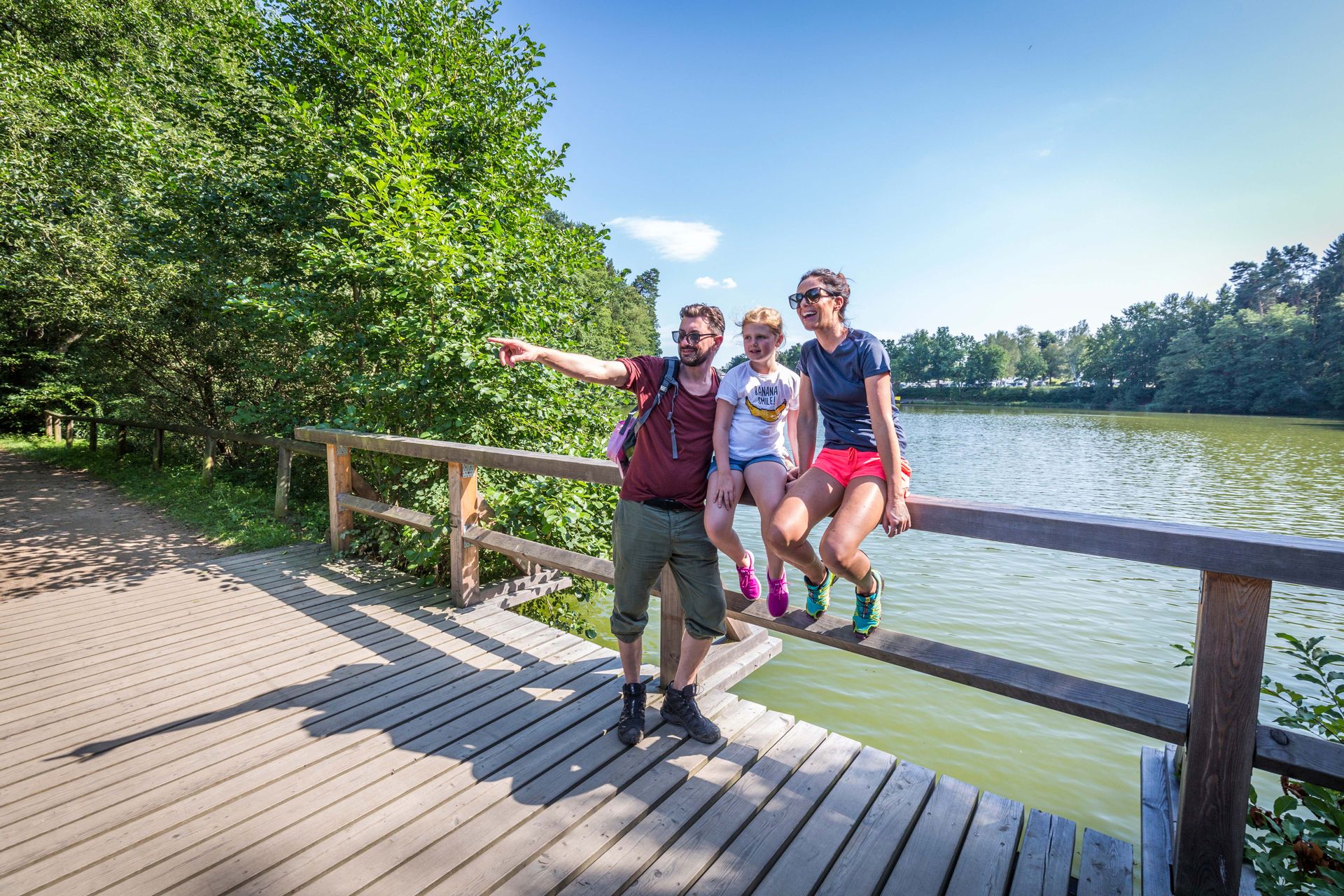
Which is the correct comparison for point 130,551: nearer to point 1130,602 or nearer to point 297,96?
point 297,96

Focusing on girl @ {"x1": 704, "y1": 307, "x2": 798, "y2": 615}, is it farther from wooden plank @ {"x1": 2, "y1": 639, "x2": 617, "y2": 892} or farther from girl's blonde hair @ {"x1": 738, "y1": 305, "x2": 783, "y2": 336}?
wooden plank @ {"x1": 2, "y1": 639, "x2": 617, "y2": 892}

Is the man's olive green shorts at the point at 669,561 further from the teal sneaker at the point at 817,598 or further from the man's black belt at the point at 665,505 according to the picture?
the teal sneaker at the point at 817,598

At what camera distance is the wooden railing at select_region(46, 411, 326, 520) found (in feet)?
25.0

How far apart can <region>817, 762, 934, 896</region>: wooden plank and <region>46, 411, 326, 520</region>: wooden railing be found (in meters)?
6.80

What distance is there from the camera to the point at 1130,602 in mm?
8664

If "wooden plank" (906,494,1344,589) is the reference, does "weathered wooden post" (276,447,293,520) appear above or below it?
below

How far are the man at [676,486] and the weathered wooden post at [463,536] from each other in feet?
6.84

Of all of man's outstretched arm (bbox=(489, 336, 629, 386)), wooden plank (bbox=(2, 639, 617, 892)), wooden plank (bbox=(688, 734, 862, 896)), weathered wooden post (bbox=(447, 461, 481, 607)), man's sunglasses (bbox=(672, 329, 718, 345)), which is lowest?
wooden plank (bbox=(2, 639, 617, 892))

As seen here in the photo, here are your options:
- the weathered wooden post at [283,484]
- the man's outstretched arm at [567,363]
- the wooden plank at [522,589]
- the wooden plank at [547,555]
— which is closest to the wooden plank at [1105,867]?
the wooden plank at [547,555]

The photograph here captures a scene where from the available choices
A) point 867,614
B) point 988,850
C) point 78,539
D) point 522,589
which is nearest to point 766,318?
point 867,614

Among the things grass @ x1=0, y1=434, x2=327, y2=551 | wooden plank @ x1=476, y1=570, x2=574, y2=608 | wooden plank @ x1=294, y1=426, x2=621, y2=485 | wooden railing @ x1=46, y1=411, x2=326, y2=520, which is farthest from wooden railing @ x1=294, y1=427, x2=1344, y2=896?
wooden railing @ x1=46, y1=411, x2=326, y2=520

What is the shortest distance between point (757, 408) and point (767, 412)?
4 cm

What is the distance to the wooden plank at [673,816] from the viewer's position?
6.27 feet

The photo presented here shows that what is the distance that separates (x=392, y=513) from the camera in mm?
4793
